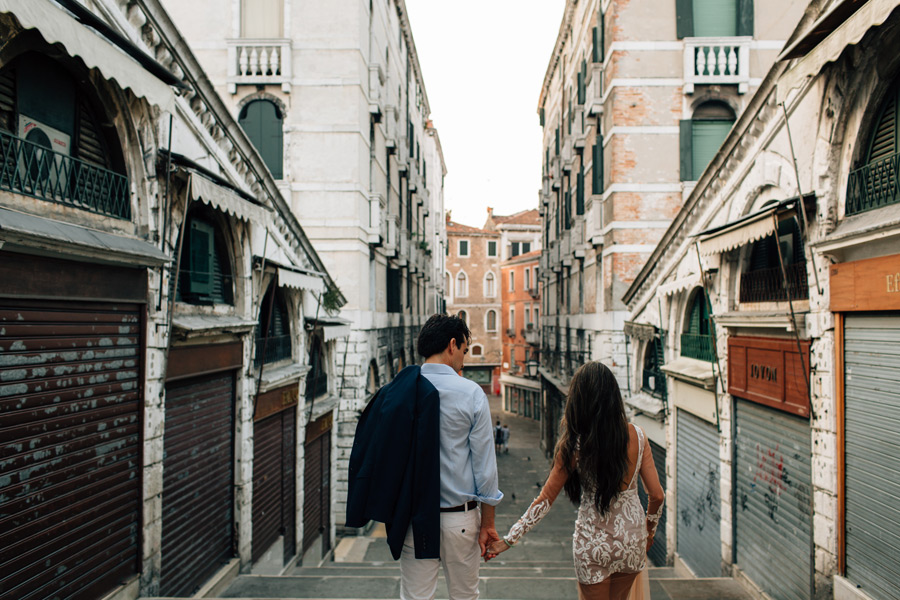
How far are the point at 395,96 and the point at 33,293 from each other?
20.2m

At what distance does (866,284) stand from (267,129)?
47.6 ft

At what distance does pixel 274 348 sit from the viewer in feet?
33.8

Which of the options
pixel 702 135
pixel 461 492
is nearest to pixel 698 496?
pixel 461 492

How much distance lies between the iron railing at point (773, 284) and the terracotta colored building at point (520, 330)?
29.5 metres

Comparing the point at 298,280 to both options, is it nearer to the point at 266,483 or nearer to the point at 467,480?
the point at 266,483

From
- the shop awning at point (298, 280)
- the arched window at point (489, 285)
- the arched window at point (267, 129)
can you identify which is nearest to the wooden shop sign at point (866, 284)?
the shop awning at point (298, 280)

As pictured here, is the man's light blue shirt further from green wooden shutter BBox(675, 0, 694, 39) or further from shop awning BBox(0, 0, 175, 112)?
→ green wooden shutter BBox(675, 0, 694, 39)

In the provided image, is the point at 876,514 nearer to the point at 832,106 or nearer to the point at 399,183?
the point at 832,106

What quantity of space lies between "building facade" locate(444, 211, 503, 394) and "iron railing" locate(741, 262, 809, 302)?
43986mm

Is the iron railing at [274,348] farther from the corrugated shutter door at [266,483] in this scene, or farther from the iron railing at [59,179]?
the iron railing at [59,179]

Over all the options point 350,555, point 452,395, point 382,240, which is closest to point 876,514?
point 452,395

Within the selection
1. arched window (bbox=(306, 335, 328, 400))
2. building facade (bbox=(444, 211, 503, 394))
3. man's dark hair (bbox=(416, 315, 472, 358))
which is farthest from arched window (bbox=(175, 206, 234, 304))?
building facade (bbox=(444, 211, 503, 394))

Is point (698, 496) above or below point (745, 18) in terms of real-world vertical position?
below

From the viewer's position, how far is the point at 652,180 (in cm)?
1571
